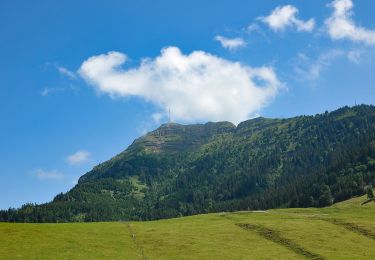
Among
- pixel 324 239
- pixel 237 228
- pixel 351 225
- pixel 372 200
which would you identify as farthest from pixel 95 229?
pixel 372 200

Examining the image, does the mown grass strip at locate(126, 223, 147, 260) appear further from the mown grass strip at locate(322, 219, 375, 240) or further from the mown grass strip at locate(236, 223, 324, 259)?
the mown grass strip at locate(322, 219, 375, 240)

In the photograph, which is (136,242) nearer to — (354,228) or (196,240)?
(196,240)

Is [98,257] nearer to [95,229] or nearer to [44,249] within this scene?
[44,249]

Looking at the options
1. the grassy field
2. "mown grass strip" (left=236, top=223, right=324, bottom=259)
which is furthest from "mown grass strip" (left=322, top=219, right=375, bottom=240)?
"mown grass strip" (left=236, top=223, right=324, bottom=259)

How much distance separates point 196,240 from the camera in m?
85.2

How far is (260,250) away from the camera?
78.5 m

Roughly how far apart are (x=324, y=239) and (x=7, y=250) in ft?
185

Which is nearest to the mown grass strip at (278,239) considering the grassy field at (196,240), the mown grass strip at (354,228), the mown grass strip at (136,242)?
the grassy field at (196,240)

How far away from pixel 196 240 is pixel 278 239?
16.1 m

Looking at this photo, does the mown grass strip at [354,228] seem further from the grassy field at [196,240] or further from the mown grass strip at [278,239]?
the mown grass strip at [278,239]

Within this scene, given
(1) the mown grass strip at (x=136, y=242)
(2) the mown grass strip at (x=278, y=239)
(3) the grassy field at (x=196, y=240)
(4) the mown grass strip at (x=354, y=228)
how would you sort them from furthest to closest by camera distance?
(4) the mown grass strip at (x=354, y=228), (2) the mown grass strip at (x=278, y=239), (1) the mown grass strip at (x=136, y=242), (3) the grassy field at (x=196, y=240)

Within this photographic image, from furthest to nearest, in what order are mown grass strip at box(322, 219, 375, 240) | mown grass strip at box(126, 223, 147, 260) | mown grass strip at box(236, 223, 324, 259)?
1. mown grass strip at box(322, 219, 375, 240)
2. mown grass strip at box(236, 223, 324, 259)
3. mown grass strip at box(126, 223, 147, 260)

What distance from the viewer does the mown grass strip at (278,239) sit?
252ft

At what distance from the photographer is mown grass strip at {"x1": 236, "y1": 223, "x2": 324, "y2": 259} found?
7681 cm
